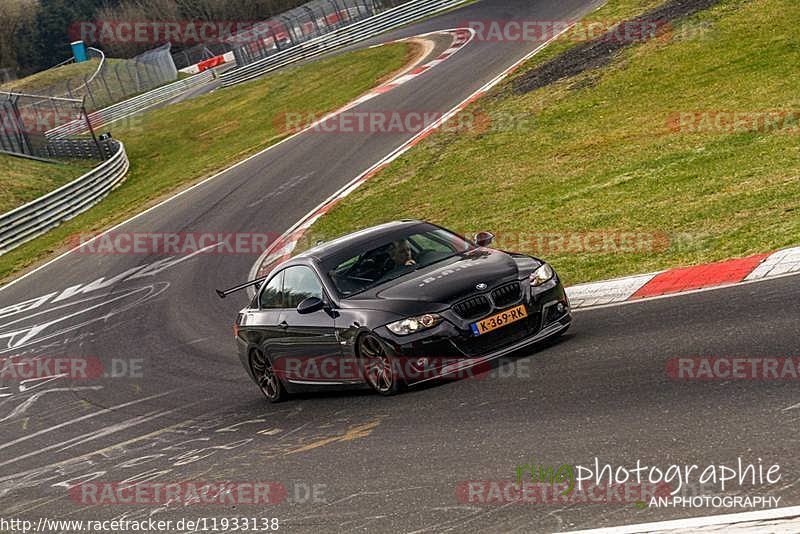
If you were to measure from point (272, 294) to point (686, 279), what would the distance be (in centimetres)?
442

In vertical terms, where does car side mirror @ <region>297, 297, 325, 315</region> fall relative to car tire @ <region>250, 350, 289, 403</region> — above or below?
above

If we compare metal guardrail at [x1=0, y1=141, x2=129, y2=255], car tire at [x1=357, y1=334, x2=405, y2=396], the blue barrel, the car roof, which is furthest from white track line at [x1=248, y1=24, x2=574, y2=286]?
the blue barrel

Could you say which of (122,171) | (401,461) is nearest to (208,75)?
(122,171)

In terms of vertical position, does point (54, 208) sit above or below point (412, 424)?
below

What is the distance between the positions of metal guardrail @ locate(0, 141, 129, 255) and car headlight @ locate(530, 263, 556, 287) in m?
24.7

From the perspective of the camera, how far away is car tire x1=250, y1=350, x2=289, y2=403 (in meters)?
12.1

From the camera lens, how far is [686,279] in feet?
38.2

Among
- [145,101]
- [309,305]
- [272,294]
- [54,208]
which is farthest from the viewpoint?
[145,101]

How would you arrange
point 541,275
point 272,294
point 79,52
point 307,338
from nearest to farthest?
1. point 541,275
2. point 307,338
3. point 272,294
4. point 79,52

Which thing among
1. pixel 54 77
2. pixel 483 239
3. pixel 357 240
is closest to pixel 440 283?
pixel 483 239

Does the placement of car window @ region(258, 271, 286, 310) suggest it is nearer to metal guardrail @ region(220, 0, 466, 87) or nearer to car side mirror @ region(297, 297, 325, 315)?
car side mirror @ region(297, 297, 325, 315)

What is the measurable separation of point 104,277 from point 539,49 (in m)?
13.6

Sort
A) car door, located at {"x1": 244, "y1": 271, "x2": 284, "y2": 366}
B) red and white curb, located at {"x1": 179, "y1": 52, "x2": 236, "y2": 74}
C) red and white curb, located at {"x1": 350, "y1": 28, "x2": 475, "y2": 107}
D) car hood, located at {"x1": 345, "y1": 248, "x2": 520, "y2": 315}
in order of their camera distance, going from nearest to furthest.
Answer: car hood, located at {"x1": 345, "y1": 248, "x2": 520, "y2": 315} → car door, located at {"x1": 244, "y1": 271, "x2": 284, "y2": 366} → red and white curb, located at {"x1": 350, "y1": 28, "x2": 475, "y2": 107} → red and white curb, located at {"x1": 179, "y1": 52, "x2": 236, "y2": 74}

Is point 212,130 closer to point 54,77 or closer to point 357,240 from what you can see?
point 357,240
